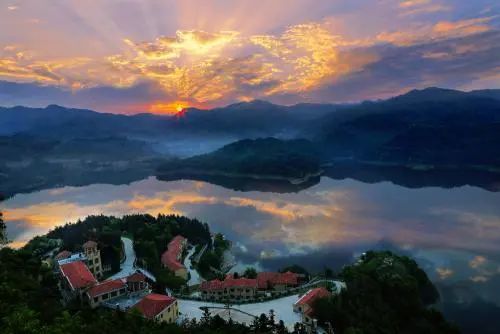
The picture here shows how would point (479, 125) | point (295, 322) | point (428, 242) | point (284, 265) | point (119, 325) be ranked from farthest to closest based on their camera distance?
point (479, 125) → point (428, 242) → point (284, 265) → point (295, 322) → point (119, 325)

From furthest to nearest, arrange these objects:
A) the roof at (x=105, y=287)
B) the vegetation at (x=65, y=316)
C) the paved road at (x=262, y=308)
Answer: the roof at (x=105, y=287), the paved road at (x=262, y=308), the vegetation at (x=65, y=316)

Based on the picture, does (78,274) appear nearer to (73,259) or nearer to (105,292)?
(105,292)

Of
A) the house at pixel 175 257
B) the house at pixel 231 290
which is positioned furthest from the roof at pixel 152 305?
the house at pixel 175 257

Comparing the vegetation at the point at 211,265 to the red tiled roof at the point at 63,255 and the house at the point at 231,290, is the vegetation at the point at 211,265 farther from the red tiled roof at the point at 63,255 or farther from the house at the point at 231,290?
the red tiled roof at the point at 63,255

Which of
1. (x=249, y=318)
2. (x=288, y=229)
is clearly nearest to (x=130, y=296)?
(x=249, y=318)

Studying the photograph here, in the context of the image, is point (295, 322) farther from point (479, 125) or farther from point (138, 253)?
point (479, 125)

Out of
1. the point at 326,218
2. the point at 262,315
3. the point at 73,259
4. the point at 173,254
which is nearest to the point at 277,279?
the point at 262,315
